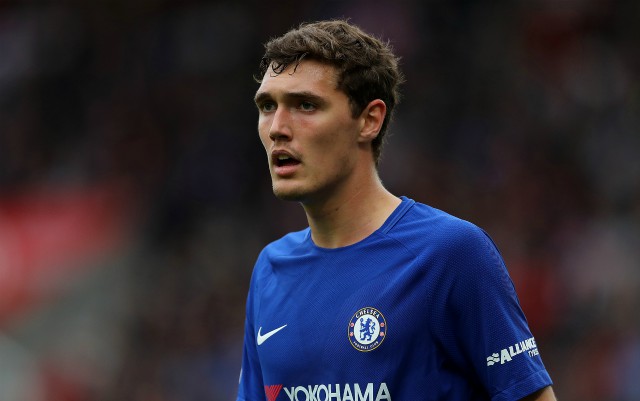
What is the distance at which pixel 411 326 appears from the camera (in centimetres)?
329

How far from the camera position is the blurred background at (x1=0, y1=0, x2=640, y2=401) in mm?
9586

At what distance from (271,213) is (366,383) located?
7487 millimetres

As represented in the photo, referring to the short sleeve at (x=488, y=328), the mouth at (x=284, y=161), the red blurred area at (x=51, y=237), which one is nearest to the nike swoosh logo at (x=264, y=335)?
the mouth at (x=284, y=161)

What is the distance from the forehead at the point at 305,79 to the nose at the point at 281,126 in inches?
3.1

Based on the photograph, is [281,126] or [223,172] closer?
[281,126]

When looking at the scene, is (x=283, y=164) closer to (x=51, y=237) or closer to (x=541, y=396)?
(x=541, y=396)

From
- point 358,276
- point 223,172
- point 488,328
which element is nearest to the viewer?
point 488,328

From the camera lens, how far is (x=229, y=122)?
1166 centimetres

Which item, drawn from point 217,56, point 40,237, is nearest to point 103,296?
point 40,237

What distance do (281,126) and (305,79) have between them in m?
0.19

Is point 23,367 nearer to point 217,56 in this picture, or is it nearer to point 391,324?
point 217,56

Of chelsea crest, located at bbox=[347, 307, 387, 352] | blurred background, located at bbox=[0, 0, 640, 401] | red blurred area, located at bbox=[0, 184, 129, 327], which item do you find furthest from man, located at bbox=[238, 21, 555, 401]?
red blurred area, located at bbox=[0, 184, 129, 327]

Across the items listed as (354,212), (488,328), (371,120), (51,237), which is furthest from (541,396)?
(51,237)

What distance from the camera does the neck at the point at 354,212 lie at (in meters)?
3.64
